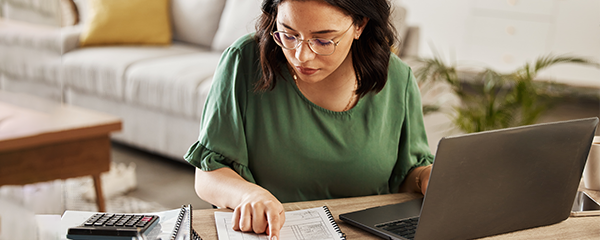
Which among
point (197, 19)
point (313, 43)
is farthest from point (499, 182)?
point (197, 19)

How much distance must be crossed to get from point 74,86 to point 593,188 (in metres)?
2.84

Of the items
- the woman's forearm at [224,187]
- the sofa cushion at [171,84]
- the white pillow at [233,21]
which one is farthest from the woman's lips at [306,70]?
the white pillow at [233,21]

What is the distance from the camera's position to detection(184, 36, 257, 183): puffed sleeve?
3.29ft

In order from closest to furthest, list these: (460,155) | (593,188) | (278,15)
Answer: (460,155) < (278,15) < (593,188)

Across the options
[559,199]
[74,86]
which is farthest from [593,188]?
[74,86]

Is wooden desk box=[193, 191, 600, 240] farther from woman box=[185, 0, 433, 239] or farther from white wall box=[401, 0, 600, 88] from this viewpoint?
white wall box=[401, 0, 600, 88]

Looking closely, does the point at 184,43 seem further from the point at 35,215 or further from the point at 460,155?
the point at 35,215

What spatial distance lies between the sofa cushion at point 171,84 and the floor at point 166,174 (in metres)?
0.30

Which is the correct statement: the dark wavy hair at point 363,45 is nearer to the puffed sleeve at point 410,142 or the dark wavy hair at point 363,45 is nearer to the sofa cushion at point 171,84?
the puffed sleeve at point 410,142

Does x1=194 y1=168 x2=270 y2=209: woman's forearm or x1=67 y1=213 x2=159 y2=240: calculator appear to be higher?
x1=67 y1=213 x2=159 y2=240: calculator

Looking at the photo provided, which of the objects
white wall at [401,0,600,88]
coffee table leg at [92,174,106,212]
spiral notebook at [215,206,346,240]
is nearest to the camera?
spiral notebook at [215,206,346,240]

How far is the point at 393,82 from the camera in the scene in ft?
3.82

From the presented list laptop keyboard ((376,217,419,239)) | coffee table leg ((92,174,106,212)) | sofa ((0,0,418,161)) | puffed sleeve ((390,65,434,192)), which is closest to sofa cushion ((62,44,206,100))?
sofa ((0,0,418,161))

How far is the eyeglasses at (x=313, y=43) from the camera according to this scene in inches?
36.9
